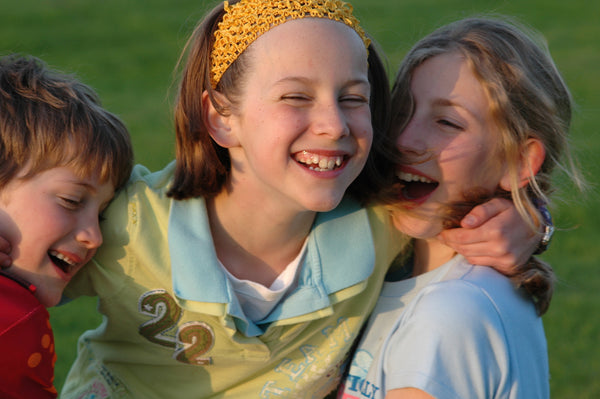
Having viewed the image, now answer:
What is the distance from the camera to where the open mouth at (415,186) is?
119 inches

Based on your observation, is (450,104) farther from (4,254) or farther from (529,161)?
(4,254)

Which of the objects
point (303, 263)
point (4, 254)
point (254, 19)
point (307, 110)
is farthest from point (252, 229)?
point (4, 254)

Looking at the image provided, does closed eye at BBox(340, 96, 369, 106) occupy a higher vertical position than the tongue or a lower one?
Result: higher

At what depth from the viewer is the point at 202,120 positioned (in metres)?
2.90

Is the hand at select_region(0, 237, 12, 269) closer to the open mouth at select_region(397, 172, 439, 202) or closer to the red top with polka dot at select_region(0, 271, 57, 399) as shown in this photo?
the red top with polka dot at select_region(0, 271, 57, 399)

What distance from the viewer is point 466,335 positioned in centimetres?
248

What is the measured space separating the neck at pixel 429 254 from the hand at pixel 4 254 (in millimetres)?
1591

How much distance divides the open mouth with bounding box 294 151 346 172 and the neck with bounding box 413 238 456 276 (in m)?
0.63

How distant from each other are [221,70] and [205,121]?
0.22 meters

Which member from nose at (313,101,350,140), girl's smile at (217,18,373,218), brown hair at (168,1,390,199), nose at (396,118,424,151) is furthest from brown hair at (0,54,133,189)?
nose at (396,118,424,151)

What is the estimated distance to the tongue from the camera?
10.2ft

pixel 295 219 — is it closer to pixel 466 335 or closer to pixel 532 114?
pixel 466 335

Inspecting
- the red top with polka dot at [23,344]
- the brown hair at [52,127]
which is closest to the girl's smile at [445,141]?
the brown hair at [52,127]

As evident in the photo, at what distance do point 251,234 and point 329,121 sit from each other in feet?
1.96
